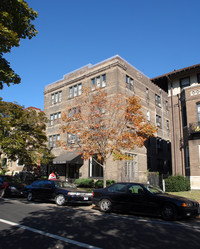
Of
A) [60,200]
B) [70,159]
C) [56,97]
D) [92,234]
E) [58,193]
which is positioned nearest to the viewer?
[92,234]

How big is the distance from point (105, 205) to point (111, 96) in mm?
15432

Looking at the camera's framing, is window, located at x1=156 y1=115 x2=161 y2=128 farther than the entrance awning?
Yes

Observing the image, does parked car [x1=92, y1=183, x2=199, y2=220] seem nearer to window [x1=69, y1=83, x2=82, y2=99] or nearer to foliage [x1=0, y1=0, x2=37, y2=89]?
foliage [x1=0, y1=0, x2=37, y2=89]

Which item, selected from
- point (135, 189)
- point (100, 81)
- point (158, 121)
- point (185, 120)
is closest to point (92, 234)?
point (135, 189)

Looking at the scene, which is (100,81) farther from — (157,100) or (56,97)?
(157,100)

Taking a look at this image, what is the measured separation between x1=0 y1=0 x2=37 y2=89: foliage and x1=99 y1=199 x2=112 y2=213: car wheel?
645 centimetres

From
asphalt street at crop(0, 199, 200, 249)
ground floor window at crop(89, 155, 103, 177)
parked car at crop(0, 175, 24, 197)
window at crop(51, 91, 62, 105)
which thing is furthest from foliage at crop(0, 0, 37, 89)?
window at crop(51, 91, 62, 105)

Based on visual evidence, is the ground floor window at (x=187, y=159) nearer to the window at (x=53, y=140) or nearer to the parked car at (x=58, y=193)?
the parked car at (x=58, y=193)

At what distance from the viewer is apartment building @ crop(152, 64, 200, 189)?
65.3ft

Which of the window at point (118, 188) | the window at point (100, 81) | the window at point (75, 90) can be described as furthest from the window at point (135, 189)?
the window at point (75, 90)

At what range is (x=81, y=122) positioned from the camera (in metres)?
16.9

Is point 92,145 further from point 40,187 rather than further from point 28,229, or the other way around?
point 28,229

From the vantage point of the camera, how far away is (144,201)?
9453 millimetres

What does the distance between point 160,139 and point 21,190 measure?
19865 mm
